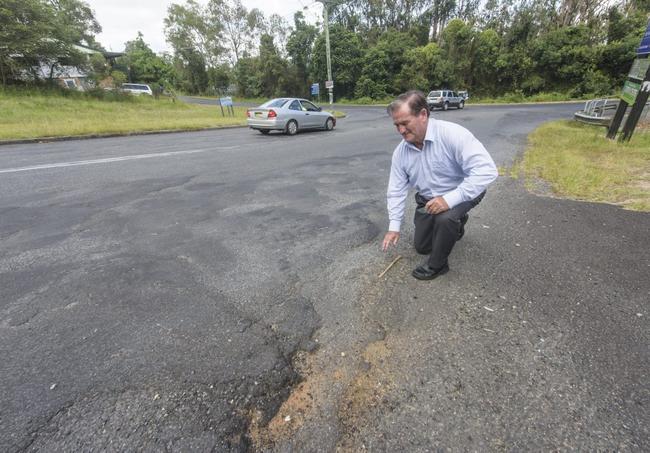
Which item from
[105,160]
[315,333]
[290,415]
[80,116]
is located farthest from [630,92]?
[80,116]

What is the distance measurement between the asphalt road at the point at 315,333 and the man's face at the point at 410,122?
116 cm

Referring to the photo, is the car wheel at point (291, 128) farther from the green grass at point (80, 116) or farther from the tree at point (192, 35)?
the tree at point (192, 35)

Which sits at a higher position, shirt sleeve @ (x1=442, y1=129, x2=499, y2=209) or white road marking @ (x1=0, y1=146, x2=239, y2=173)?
shirt sleeve @ (x1=442, y1=129, x2=499, y2=209)

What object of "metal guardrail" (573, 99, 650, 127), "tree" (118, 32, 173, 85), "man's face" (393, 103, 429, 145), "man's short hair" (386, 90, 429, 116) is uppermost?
"tree" (118, 32, 173, 85)

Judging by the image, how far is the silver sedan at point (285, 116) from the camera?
36.9ft

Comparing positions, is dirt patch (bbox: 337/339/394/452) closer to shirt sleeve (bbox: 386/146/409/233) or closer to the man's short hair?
shirt sleeve (bbox: 386/146/409/233)

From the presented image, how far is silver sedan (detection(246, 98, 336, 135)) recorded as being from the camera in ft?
36.9

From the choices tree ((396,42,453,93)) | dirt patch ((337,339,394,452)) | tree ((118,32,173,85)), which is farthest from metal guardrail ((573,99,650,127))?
tree ((118,32,173,85))

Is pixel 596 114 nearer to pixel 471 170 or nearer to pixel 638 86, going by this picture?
pixel 638 86

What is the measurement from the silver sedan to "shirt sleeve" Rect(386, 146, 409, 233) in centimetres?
957

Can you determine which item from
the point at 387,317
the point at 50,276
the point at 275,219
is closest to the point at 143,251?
the point at 50,276

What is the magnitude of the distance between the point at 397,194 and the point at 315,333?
1.33m

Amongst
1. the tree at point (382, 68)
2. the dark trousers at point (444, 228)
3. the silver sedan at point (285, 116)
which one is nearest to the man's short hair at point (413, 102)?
the dark trousers at point (444, 228)

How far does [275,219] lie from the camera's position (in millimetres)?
3854
